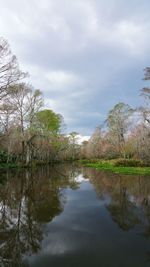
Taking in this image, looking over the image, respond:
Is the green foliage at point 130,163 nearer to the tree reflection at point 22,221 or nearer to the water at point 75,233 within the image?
the water at point 75,233

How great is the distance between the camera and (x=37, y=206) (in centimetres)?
1127

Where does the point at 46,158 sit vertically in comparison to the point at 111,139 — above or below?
below

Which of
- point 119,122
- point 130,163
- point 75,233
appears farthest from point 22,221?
point 119,122

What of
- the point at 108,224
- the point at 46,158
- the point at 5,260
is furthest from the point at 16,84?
the point at 46,158

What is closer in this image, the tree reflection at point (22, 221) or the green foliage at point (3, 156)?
the tree reflection at point (22, 221)

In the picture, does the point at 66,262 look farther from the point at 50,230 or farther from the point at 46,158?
the point at 46,158

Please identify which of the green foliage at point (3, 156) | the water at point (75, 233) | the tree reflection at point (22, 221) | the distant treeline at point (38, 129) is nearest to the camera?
the water at point (75, 233)

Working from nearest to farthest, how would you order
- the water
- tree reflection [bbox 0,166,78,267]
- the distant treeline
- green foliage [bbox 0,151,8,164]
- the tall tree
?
the water
tree reflection [bbox 0,166,78,267]
the distant treeline
green foliage [bbox 0,151,8,164]
the tall tree

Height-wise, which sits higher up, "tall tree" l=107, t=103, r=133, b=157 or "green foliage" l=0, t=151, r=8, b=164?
"tall tree" l=107, t=103, r=133, b=157

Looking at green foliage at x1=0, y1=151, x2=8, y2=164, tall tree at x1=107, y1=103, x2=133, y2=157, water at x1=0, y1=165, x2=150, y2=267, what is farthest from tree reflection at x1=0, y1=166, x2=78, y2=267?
tall tree at x1=107, y1=103, x2=133, y2=157

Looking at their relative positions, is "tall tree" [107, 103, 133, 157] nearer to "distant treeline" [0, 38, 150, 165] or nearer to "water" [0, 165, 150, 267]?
"distant treeline" [0, 38, 150, 165]

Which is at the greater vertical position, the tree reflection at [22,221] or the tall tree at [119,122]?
the tall tree at [119,122]

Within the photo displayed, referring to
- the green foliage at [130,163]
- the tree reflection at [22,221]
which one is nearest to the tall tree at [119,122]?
the green foliage at [130,163]

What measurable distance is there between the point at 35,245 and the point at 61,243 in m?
0.70
